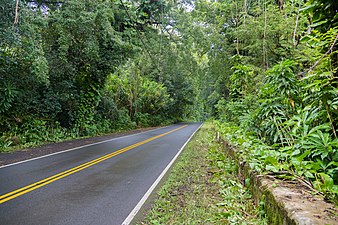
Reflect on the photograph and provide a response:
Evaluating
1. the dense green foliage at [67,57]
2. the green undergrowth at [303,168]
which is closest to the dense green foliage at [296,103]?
the green undergrowth at [303,168]

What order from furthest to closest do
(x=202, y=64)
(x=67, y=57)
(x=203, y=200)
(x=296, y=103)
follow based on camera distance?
1. (x=202, y=64)
2. (x=67, y=57)
3. (x=296, y=103)
4. (x=203, y=200)

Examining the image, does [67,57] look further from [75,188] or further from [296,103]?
[296,103]

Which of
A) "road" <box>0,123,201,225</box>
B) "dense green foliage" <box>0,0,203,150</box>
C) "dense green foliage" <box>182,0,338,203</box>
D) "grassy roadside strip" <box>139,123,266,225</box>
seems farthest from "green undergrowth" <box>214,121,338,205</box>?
"dense green foliage" <box>0,0,203,150</box>

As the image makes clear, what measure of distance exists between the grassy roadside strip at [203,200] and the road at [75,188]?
0.57 meters

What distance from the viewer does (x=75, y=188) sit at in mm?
5785

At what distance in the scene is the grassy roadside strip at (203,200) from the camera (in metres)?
4.20

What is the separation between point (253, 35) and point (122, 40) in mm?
8927

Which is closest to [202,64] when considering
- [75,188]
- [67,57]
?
[67,57]

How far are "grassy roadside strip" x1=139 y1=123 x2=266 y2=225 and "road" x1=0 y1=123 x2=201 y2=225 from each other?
0.57m

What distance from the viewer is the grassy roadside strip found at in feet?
13.8

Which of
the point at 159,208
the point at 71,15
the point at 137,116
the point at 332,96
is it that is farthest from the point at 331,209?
the point at 137,116

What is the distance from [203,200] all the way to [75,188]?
2.98 meters

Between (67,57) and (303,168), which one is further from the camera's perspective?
(67,57)

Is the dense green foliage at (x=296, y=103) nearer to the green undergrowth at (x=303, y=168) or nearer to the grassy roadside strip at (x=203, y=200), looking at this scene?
the green undergrowth at (x=303, y=168)
